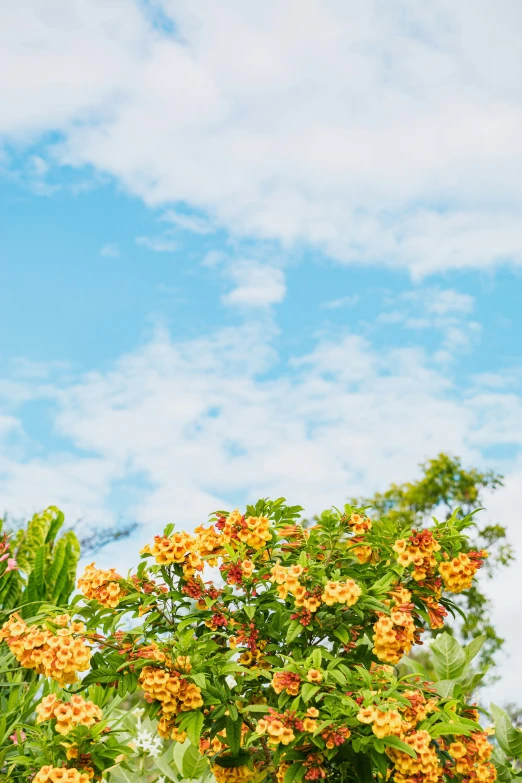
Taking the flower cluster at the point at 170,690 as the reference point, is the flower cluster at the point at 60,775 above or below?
below

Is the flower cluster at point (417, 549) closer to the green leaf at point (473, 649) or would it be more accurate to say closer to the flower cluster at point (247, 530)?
the flower cluster at point (247, 530)

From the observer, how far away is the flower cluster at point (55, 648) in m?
2.54

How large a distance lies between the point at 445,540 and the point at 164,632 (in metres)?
1.15

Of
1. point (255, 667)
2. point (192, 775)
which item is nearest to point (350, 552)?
point (255, 667)

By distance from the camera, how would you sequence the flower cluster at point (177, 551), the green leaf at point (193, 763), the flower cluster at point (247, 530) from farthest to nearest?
the green leaf at point (193, 763), the flower cluster at point (247, 530), the flower cluster at point (177, 551)

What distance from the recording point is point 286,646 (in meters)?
2.76

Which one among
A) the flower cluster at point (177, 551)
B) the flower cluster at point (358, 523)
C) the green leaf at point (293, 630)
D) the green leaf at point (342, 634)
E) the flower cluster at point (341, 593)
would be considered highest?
the flower cluster at point (358, 523)

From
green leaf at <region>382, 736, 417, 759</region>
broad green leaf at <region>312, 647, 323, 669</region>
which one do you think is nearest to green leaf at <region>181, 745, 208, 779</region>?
broad green leaf at <region>312, 647, 323, 669</region>

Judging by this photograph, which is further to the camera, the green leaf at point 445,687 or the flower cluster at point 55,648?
the green leaf at point 445,687

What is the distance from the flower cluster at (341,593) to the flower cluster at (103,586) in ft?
2.65

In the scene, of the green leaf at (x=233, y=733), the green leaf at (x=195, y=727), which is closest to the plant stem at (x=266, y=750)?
the green leaf at (x=233, y=733)

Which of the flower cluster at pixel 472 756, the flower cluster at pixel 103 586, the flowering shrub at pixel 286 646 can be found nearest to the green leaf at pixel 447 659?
the flowering shrub at pixel 286 646

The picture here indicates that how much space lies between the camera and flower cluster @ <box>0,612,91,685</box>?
8.34 feet

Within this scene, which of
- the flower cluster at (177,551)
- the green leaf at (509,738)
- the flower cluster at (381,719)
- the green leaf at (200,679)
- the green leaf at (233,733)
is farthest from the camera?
the green leaf at (509,738)
